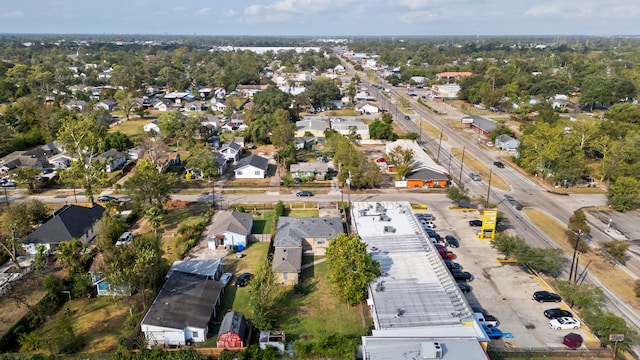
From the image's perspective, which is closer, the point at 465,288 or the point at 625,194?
the point at 465,288

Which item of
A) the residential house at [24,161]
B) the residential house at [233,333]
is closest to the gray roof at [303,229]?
the residential house at [233,333]

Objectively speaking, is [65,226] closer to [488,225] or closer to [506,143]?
[488,225]

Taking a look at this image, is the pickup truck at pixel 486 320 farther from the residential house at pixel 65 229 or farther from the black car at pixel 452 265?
the residential house at pixel 65 229

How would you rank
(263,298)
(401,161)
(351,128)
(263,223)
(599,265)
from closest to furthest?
(263,298) < (599,265) < (263,223) < (401,161) < (351,128)

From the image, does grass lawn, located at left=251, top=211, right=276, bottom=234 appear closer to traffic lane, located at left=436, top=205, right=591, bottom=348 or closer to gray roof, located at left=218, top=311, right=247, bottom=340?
gray roof, located at left=218, top=311, right=247, bottom=340

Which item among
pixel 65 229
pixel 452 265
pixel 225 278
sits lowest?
pixel 225 278

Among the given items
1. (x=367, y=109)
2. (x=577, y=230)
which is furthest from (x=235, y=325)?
(x=367, y=109)

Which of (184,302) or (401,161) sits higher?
(401,161)

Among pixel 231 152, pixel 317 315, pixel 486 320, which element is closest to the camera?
pixel 486 320
